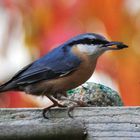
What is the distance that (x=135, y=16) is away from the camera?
317cm

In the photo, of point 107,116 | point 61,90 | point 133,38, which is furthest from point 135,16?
point 107,116

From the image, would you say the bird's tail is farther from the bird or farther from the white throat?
the white throat

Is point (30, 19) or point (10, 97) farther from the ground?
point (30, 19)

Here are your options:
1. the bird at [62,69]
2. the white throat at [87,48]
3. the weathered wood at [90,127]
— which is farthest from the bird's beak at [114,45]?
the weathered wood at [90,127]

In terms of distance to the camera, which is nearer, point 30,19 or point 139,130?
point 139,130

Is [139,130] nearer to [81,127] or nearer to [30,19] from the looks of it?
[81,127]

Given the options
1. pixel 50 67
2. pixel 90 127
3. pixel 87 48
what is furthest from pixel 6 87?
pixel 90 127

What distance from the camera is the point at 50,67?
2.64 meters

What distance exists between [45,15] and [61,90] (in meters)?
1.01

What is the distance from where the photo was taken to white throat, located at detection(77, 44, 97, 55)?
2643mm

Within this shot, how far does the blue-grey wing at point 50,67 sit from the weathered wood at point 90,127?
1.69 ft

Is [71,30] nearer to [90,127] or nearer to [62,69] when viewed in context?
[62,69]

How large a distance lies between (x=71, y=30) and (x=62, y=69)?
2.70 feet

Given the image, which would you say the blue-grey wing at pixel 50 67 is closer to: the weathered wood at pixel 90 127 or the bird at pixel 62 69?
the bird at pixel 62 69
